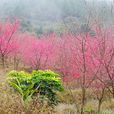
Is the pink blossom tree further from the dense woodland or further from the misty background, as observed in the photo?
the misty background

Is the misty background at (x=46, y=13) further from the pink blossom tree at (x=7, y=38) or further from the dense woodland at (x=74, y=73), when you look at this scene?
the pink blossom tree at (x=7, y=38)

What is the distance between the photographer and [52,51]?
834 inches

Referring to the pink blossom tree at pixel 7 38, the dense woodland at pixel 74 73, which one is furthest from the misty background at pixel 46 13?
the pink blossom tree at pixel 7 38

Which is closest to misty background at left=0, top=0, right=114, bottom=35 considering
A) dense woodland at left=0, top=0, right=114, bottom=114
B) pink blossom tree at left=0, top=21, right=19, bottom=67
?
dense woodland at left=0, top=0, right=114, bottom=114

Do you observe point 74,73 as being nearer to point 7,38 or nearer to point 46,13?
point 7,38

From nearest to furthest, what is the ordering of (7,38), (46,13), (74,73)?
(74,73), (7,38), (46,13)

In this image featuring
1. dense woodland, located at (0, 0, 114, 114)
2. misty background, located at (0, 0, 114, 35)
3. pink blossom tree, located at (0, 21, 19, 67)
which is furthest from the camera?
pink blossom tree, located at (0, 21, 19, 67)

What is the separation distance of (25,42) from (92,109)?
1621 centimetres

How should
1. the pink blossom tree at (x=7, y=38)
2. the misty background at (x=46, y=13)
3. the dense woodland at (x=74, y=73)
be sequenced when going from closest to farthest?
the dense woodland at (x=74, y=73) → the misty background at (x=46, y=13) → the pink blossom tree at (x=7, y=38)

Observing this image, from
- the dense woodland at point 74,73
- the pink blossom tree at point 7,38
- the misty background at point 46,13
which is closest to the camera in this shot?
the dense woodland at point 74,73

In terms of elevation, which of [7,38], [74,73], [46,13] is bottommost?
[74,73]

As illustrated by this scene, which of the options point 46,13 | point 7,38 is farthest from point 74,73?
point 46,13

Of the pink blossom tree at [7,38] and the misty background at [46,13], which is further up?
the misty background at [46,13]

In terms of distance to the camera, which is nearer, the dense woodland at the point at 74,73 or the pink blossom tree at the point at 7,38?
the dense woodland at the point at 74,73
